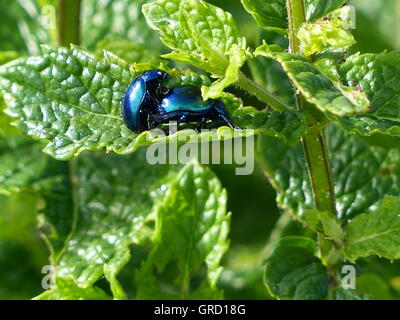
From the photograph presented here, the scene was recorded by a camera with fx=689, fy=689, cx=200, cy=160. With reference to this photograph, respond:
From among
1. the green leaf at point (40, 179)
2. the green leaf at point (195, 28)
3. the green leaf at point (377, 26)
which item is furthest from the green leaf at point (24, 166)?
the green leaf at point (377, 26)

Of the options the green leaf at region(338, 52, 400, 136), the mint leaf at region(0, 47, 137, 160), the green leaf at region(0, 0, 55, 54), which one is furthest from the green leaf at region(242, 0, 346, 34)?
the green leaf at region(0, 0, 55, 54)

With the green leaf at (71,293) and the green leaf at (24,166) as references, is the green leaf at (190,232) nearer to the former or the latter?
the green leaf at (71,293)

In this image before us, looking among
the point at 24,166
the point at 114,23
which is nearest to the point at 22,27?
the point at 114,23

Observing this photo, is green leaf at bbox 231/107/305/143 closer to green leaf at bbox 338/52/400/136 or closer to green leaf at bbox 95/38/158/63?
green leaf at bbox 338/52/400/136

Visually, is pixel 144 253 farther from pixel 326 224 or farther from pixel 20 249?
pixel 326 224
